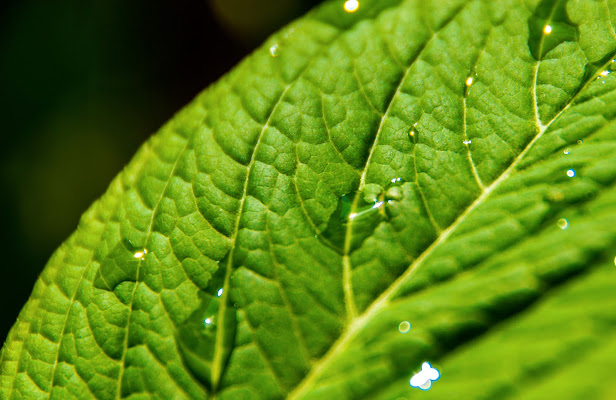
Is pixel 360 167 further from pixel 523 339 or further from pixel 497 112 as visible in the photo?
pixel 523 339

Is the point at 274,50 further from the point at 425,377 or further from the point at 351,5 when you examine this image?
the point at 425,377

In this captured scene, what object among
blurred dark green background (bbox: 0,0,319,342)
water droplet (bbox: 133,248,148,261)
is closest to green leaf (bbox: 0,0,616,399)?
water droplet (bbox: 133,248,148,261)

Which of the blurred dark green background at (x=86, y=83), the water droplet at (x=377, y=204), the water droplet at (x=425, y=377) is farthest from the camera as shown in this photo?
the blurred dark green background at (x=86, y=83)

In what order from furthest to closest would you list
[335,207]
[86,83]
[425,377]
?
[86,83]
[335,207]
[425,377]

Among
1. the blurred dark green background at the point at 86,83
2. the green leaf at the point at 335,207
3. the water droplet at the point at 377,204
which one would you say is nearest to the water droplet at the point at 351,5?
the green leaf at the point at 335,207

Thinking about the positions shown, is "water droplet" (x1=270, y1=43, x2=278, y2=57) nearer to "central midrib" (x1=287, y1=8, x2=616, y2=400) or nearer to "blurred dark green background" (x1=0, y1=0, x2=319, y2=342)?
"central midrib" (x1=287, y1=8, x2=616, y2=400)

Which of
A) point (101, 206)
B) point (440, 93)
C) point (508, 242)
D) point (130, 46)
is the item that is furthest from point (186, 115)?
point (130, 46)

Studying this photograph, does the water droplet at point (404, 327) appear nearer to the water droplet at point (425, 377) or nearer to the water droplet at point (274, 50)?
the water droplet at point (425, 377)

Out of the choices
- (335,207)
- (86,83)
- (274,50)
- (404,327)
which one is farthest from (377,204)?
(86,83)
